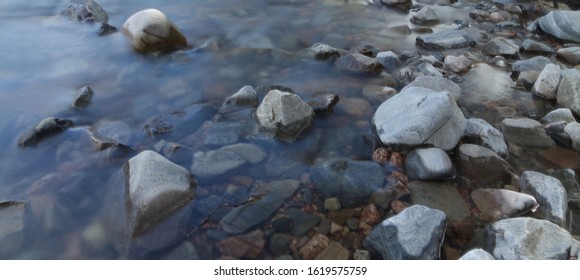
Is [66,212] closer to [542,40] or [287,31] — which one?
[287,31]

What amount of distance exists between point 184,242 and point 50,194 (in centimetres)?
130

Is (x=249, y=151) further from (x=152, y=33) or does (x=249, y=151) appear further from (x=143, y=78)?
(x=152, y=33)

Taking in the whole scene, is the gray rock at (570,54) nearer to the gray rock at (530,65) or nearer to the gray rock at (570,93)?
the gray rock at (530,65)

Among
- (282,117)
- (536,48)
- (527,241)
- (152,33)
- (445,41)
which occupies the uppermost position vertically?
(152,33)

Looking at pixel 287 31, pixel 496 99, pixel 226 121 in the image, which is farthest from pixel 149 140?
pixel 496 99

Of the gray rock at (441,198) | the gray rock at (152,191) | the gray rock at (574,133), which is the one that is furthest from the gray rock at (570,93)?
the gray rock at (152,191)

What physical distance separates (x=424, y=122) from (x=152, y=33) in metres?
3.94

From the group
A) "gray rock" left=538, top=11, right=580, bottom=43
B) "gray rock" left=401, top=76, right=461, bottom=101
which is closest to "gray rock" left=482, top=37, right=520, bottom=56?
"gray rock" left=538, top=11, right=580, bottom=43

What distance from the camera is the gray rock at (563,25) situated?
652cm

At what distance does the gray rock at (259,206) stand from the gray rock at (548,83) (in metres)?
3.34

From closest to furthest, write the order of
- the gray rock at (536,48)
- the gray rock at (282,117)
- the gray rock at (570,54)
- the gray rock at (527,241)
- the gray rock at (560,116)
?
1. the gray rock at (527,241)
2. the gray rock at (282,117)
3. the gray rock at (560,116)
4. the gray rock at (570,54)
5. the gray rock at (536,48)

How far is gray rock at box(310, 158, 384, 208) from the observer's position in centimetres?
332

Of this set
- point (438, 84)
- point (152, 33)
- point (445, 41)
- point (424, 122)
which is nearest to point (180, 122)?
point (152, 33)

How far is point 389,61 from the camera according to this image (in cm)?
545
